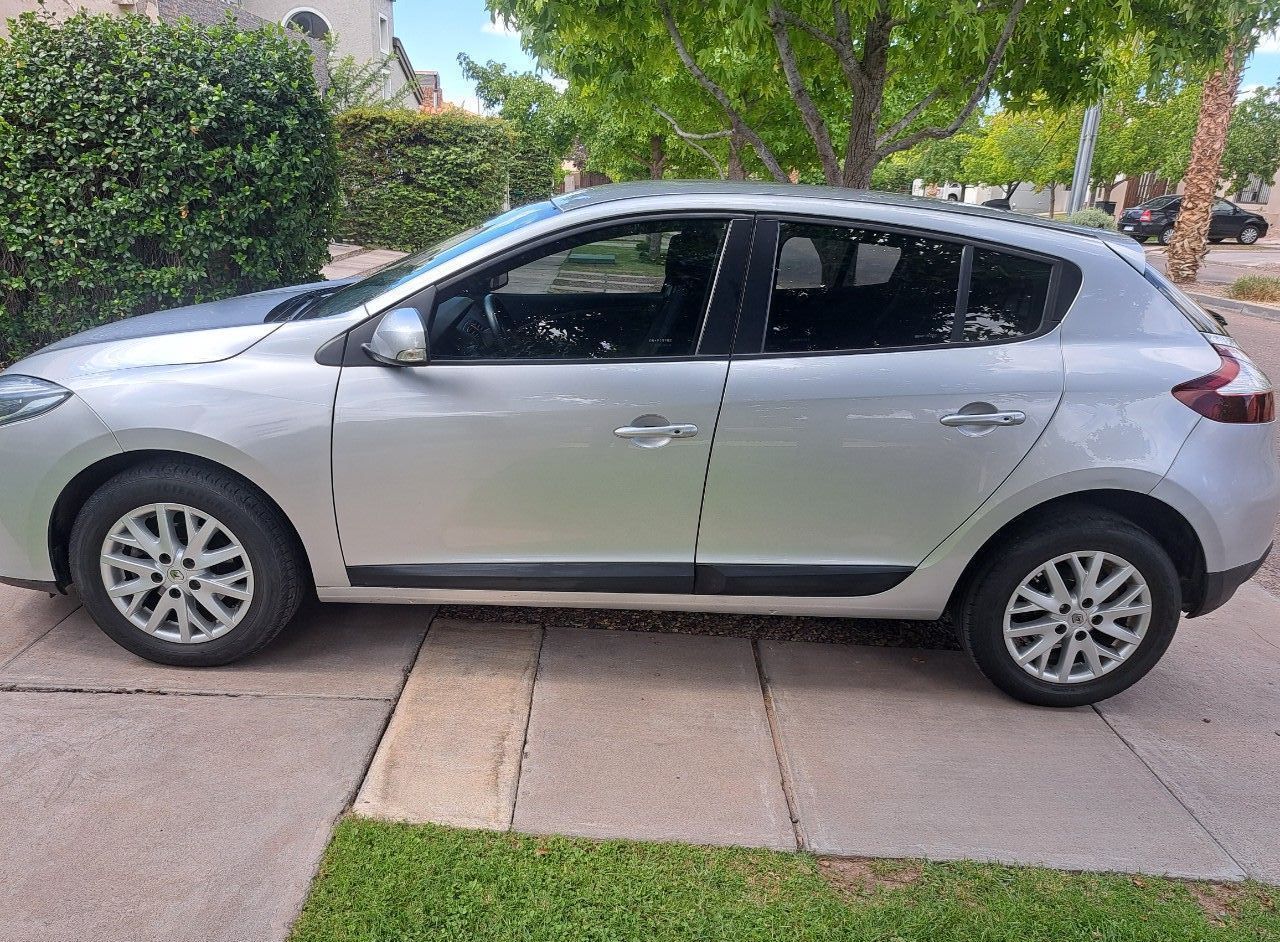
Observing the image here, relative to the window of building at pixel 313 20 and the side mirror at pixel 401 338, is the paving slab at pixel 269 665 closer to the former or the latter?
the side mirror at pixel 401 338

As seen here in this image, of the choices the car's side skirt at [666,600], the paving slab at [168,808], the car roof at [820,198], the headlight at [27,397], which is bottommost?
the paving slab at [168,808]

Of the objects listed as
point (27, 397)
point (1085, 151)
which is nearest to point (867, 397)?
point (27, 397)

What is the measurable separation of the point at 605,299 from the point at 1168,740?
262 centimetres

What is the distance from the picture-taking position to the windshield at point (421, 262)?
3.51 meters

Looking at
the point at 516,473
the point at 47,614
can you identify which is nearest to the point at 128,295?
the point at 47,614

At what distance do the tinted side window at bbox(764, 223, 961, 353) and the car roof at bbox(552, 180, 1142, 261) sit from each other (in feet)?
0.59

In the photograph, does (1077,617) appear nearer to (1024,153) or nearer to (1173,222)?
(1173,222)

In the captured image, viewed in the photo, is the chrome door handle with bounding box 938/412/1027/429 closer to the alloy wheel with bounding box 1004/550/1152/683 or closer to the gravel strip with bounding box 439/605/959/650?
the alloy wheel with bounding box 1004/550/1152/683

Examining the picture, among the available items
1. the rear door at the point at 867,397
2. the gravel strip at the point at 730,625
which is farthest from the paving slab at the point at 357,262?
the rear door at the point at 867,397

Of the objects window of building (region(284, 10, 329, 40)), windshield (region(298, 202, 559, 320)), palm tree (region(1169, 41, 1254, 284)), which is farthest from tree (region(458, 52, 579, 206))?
palm tree (region(1169, 41, 1254, 284))

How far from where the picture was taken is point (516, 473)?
3.34 metres

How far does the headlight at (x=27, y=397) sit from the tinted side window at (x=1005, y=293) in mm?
3213

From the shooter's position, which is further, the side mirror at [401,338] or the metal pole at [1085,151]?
the metal pole at [1085,151]

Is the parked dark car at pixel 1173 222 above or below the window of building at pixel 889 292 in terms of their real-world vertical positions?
below
